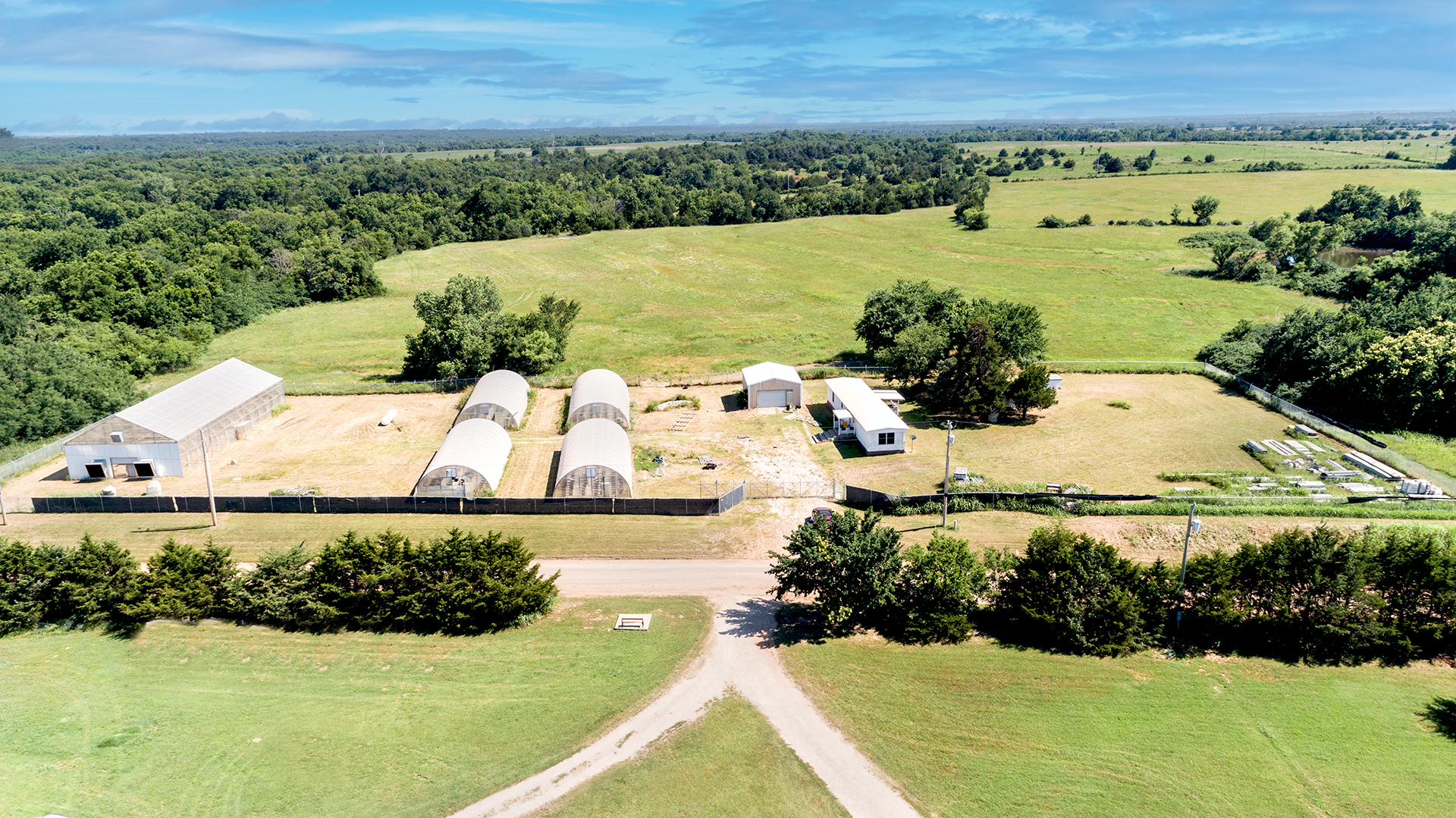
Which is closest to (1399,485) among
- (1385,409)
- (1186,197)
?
(1385,409)

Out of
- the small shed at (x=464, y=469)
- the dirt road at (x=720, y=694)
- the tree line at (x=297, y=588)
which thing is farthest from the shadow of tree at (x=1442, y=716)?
the small shed at (x=464, y=469)

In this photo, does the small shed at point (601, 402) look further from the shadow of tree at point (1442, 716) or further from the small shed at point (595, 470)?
the shadow of tree at point (1442, 716)

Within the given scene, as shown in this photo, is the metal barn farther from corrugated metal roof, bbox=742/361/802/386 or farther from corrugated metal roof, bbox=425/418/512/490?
corrugated metal roof, bbox=742/361/802/386

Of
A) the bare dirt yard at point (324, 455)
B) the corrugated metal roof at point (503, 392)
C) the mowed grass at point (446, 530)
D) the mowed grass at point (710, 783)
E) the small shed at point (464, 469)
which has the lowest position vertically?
the mowed grass at point (710, 783)

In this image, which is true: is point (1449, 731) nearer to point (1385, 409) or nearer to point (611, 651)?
point (611, 651)

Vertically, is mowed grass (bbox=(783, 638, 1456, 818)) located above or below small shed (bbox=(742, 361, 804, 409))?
below

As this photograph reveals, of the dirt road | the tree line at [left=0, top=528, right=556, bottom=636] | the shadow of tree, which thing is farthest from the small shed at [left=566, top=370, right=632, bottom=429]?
the shadow of tree
